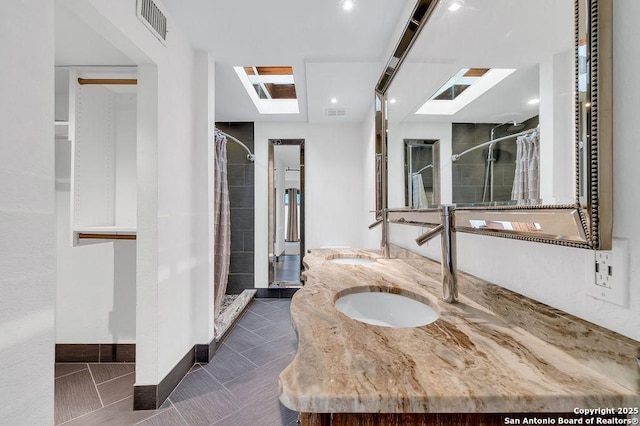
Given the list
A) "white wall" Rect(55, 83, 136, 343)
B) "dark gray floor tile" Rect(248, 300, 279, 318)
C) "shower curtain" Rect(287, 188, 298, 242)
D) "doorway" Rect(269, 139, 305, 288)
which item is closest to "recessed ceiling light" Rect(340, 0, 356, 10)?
"doorway" Rect(269, 139, 305, 288)

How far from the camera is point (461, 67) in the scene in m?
1.03

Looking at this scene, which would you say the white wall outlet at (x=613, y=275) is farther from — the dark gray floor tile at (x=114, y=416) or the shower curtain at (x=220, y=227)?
the shower curtain at (x=220, y=227)

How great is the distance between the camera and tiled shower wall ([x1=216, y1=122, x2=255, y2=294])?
136 inches

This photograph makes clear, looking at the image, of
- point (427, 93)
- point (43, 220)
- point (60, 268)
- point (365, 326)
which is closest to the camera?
point (365, 326)

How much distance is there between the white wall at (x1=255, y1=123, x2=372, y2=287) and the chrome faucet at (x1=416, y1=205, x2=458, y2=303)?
258cm

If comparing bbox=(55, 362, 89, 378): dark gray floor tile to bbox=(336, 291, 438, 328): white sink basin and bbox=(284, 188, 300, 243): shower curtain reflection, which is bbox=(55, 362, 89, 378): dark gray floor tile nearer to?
bbox=(336, 291, 438, 328): white sink basin

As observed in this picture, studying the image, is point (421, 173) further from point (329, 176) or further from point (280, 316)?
point (280, 316)

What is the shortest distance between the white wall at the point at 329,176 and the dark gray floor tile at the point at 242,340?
1331mm

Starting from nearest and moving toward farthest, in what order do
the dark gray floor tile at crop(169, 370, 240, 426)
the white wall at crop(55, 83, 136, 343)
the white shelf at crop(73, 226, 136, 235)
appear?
1. the dark gray floor tile at crop(169, 370, 240, 426)
2. the white shelf at crop(73, 226, 136, 235)
3. the white wall at crop(55, 83, 136, 343)

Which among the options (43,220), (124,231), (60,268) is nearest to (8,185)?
(43,220)

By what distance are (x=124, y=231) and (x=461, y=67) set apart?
2062mm

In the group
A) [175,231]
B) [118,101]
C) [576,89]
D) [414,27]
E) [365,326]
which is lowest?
[365,326]

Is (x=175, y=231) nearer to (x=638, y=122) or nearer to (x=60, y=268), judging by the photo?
(x=60, y=268)

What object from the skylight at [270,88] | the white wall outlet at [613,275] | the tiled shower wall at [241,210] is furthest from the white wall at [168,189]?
the white wall outlet at [613,275]
